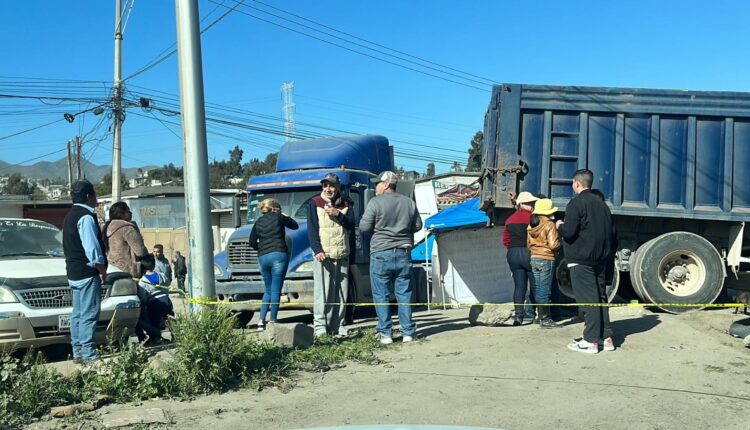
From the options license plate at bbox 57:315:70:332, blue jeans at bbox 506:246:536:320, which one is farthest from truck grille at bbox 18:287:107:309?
blue jeans at bbox 506:246:536:320

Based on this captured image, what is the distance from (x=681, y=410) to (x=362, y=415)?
2450mm

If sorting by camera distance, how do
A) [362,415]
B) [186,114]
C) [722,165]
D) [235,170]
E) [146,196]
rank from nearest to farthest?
[362,415] → [186,114] → [722,165] → [146,196] → [235,170]

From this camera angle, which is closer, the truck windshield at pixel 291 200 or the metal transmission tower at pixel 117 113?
the truck windshield at pixel 291 200

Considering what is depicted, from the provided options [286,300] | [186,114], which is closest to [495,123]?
[286,300]

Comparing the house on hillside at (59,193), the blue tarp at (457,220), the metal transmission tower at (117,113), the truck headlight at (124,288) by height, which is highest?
the metal transmission tower at (117,113)

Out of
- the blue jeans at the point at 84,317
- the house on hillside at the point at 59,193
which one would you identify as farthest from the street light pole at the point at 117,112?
the house on hillside at the point at 59,193

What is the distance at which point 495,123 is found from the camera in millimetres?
10102

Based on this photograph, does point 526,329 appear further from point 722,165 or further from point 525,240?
point 722,165

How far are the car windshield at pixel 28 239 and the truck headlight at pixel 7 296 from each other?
4.38 feet

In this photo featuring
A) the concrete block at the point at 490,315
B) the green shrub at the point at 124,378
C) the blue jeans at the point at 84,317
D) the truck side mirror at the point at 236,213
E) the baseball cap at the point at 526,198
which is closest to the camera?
the green shrub at the point at 124,378

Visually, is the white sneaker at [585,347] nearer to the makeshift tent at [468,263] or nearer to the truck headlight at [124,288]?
the truck headlight at [124,288]

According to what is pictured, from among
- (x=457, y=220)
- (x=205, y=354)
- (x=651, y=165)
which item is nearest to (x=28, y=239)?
(x=205, y=354)

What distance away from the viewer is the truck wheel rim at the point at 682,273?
9703 millimetres

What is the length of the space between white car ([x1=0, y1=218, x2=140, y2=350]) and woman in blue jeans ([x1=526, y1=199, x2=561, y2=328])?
15.7ft
